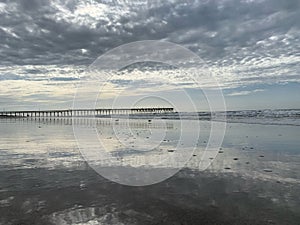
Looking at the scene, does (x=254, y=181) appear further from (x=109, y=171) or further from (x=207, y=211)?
(x=109, y=171)

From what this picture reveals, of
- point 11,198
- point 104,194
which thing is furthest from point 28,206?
point 104,194

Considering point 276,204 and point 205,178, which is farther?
point 205,178

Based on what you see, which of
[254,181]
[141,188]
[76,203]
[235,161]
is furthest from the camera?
[235,161]

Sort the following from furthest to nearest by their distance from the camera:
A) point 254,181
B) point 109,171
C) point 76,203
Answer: point 109,171 → point 254,181 → point 76,203

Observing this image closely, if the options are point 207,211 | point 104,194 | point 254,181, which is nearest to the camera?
point 207,211

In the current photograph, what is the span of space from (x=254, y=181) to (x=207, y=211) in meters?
2.35

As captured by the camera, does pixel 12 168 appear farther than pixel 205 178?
Yes

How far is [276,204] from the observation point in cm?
500

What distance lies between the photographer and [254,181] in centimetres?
659

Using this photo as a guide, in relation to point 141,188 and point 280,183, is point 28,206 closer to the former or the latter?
point 141,188

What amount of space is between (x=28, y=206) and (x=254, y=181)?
15.3ft

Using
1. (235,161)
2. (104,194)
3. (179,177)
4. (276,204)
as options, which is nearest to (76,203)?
(104,194)

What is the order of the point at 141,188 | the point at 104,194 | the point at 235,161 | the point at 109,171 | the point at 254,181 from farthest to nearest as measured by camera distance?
1. the point at 235,161
2. the point at 109,171
3. the point at 254,181
4. the point at 141,188
5. the point at 104,194

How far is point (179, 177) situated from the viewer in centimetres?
707
